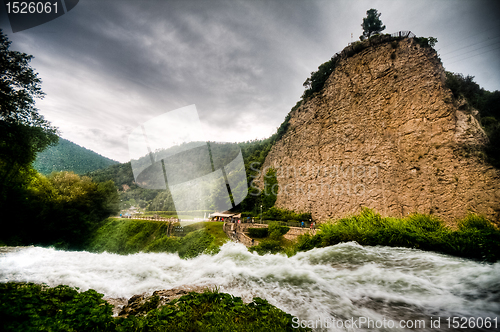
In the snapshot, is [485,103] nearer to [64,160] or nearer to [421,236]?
[421,236]

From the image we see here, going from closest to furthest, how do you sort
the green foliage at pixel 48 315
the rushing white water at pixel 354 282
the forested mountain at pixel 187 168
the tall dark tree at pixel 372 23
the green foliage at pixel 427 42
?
the green foliage at pixel 48 315, the rushing white water at pixel 354 282, the green foliage at pixel 427 42, the tall dark tree at pixel 372 23, the forested mountain at pixel 187 168

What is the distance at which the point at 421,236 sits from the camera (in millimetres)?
7223

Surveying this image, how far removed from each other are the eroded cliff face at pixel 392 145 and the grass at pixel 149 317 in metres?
17.0

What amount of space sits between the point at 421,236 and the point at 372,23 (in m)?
27.2

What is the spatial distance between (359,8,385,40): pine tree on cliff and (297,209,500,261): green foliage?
24.6m

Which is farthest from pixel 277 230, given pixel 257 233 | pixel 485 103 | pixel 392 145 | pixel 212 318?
pixel 485 103

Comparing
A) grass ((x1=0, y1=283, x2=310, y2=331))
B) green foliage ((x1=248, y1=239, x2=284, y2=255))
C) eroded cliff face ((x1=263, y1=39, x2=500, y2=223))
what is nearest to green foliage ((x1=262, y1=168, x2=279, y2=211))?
eroded cliff face ((x1=263, y1=39, x2=500, y2=223))

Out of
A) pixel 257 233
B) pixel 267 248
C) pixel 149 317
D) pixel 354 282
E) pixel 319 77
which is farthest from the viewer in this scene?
pixel 319 77

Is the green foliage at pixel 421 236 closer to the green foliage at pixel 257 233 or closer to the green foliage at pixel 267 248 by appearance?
the green foliage at pixel 267 248

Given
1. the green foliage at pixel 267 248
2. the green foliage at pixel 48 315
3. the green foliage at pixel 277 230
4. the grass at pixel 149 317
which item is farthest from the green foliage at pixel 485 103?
the green foliage at pixel 48 315

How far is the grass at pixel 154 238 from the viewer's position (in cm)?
1619

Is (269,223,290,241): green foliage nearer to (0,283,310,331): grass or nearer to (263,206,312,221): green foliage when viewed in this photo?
(263,206,312,221): green foliage

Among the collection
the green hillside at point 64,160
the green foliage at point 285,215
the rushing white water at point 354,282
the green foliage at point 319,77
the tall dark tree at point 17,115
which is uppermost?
the green foliage at point 319,77

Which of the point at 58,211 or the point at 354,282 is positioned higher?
the point at 58,211
